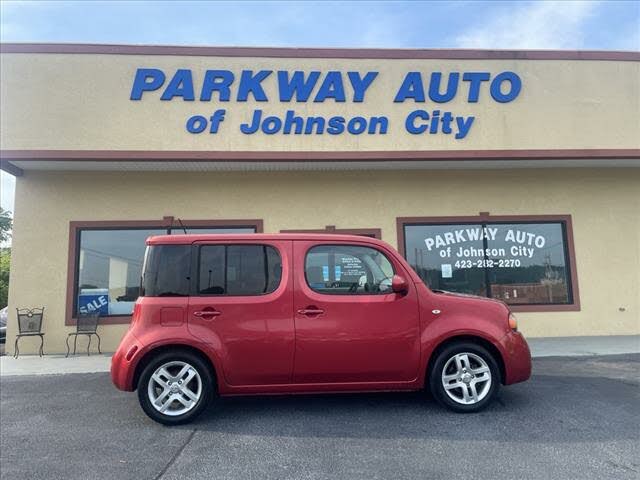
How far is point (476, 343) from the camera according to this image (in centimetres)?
489

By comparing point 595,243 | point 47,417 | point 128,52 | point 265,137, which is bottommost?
point 47,417

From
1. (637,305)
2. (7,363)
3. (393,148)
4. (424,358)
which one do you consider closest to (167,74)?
(393,148)

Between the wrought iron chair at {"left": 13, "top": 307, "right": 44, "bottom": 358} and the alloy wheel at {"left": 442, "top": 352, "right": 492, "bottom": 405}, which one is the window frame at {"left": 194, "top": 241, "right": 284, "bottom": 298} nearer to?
the alloy wheel at {"left": 442, "top": 352, "right": 492, "bottom": 405}

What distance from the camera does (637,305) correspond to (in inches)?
396

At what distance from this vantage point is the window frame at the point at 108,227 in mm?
9336

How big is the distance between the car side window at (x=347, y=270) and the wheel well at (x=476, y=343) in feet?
2.61

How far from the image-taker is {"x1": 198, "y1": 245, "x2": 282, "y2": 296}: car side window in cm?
484

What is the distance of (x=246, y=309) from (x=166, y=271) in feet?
3.09

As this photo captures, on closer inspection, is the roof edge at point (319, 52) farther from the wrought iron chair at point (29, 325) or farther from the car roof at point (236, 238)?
the car roof at point (236, 238)

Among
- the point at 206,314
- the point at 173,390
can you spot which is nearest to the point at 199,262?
the point at 206,314

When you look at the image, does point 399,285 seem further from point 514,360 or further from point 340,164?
point 340,164

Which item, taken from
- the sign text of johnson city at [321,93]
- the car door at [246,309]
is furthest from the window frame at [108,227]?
the car door at [246,309]

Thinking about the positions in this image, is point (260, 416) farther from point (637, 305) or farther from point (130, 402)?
point (637, 305)

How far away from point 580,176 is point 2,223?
28772mm
